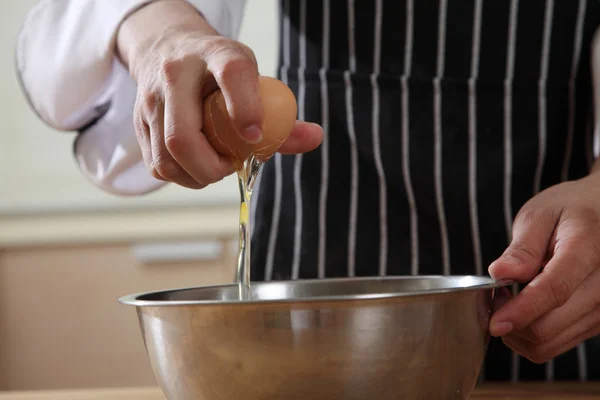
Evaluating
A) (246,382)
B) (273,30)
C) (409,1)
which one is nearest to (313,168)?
(409,1)

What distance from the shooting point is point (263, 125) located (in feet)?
1.71

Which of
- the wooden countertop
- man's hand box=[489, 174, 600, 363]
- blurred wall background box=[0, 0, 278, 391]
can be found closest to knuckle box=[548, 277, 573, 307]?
man's hand box=[489, 174, 600, 363]

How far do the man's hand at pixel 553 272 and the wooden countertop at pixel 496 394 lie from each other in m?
0.06

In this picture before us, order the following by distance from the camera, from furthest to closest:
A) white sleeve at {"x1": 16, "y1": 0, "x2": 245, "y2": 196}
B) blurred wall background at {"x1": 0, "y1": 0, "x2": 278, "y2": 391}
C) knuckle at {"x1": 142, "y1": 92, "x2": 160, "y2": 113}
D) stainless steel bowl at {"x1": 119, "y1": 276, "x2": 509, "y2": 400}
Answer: blurred wall background at {"x1": 0, "y1": 0, "x2": 278, "y2": 391}, white sleeve at {"x1": 16, "y1": 0, "x2": 245, "y2": 196}, knuckle at {"x1": 142, "y1": 92, "x2": 160, "y2": 113}, stainless steel bowl at {"x1": 119, "y1": 276, "x2": 509, "y2": 400}

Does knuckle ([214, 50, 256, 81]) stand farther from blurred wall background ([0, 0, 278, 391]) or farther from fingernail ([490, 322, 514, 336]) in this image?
blurred wall background ([0, 0, 278, 391])

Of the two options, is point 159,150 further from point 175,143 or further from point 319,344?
point 319,344

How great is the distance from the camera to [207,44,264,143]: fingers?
Result: 0.49 metres

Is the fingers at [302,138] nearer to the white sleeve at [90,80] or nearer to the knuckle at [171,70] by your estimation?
the knuckle at [171,70]

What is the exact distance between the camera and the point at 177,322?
1.57 feet

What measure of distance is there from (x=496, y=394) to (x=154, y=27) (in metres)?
0.44

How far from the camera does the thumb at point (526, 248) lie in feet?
1.77

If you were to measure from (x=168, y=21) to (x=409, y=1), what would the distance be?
34cm

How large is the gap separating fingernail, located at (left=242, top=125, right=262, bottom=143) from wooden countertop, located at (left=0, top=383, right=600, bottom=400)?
30 cm

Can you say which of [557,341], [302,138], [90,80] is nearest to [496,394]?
[557,341]
